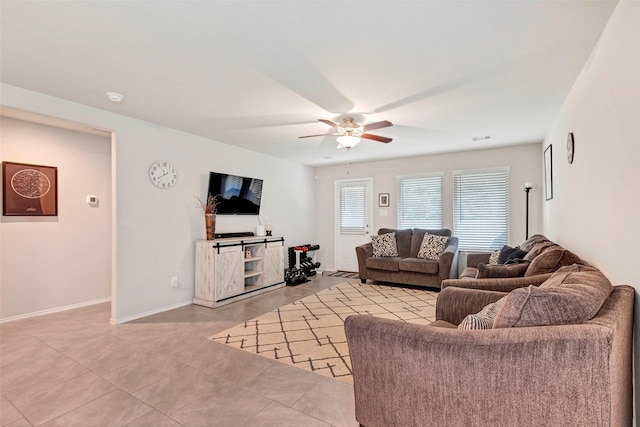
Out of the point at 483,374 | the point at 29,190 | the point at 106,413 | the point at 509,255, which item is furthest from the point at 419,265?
the point at 29,190

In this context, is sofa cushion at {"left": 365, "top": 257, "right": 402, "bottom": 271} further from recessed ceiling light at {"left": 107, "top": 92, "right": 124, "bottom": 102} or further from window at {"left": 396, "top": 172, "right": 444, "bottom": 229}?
recessed ceiling light at {"left": 107, "top": 92, "right": 124, "bottom": 102}

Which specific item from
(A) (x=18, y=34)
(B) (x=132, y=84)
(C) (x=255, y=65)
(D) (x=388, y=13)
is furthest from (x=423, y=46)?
(A) (x=18, y=34)

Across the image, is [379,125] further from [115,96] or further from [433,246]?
[433,246]

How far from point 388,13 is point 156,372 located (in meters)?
3.10

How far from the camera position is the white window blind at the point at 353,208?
22.4ft

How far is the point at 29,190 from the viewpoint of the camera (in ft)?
12.6

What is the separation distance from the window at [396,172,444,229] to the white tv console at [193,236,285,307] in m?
2.76

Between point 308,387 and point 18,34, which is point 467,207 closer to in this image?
point 308,387

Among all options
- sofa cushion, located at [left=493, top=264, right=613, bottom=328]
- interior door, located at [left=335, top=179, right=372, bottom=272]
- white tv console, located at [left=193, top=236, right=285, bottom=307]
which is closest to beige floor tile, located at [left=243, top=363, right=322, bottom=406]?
sofa cushion, located at [left=493, top=264, right=613, bottom=328]

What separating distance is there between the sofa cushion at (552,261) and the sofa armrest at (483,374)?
1494 mm

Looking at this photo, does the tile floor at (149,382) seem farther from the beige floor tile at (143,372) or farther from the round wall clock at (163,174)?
the round wall clock at (163,174)

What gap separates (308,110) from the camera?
3.43 metres

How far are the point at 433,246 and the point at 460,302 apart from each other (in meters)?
3.30

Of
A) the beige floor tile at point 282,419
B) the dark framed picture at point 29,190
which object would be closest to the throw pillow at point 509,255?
the beige floor tile at point 282,419
